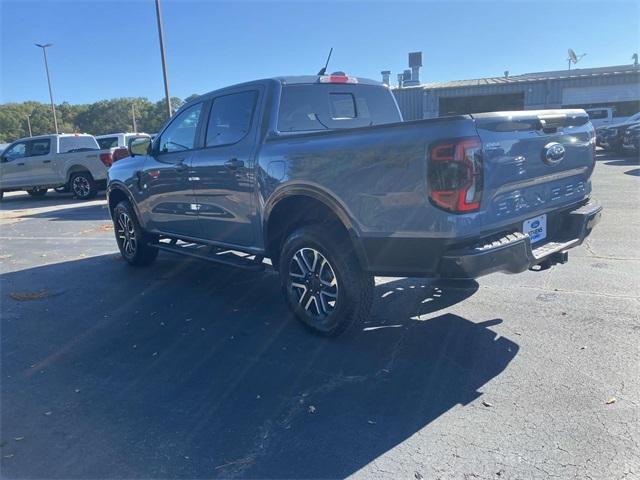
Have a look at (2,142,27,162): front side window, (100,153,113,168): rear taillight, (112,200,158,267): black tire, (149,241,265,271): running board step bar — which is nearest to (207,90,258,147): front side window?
(149,241,265,271): running board step bar

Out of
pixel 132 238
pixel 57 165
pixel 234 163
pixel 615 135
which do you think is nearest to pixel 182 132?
pixel 234 163

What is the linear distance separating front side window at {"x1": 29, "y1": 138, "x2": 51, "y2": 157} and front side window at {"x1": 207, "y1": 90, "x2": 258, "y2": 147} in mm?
12861

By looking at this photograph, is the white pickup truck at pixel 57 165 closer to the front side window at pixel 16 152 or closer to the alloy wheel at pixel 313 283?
the front side window at pixel 16 152

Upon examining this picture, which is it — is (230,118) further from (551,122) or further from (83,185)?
(83,185)

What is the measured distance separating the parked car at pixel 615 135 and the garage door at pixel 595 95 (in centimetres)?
1230

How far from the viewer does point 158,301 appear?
5.14m

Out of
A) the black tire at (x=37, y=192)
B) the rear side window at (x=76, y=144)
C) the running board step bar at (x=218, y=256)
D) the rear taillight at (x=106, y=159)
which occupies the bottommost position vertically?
the black tire at (x=37, y=192)

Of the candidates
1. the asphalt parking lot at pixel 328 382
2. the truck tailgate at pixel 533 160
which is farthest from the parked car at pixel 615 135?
the truck tailgate at pixel 533 160

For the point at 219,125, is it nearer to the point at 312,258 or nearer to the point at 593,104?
the point at 312,258

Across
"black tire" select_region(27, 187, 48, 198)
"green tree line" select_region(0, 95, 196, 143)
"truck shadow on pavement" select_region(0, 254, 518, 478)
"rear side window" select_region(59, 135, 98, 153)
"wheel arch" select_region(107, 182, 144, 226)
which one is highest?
"green tree line" select_region(0, 95, 196, 143)

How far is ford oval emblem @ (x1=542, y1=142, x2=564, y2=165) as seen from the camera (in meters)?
3.42

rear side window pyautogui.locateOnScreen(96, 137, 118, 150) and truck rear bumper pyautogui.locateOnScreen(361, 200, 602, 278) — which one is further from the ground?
rear side window pyautogui.locateOnScreen(96, 137, 118, 150)

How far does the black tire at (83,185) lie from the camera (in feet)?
49.5

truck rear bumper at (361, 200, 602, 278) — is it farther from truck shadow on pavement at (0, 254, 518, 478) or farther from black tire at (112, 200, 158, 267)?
black tire at (112, 200, 158, 267)
